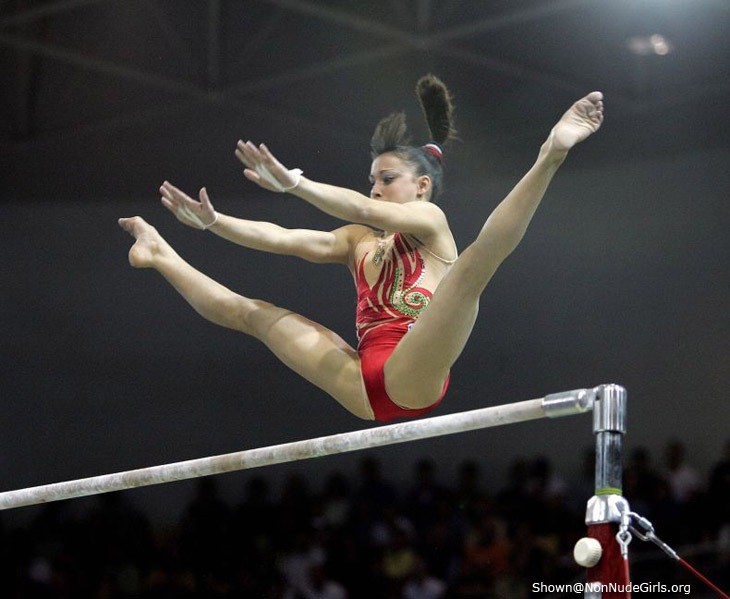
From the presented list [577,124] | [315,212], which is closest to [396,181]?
[577,124]

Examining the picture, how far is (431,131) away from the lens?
428 cm


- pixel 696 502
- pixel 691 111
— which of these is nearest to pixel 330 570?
pixel 696 502

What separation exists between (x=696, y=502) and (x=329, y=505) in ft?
9.29

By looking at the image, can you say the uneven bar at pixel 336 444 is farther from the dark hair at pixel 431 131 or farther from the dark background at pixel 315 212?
the dark background at pixel 315 212

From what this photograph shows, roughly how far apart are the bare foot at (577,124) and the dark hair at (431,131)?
964 mm

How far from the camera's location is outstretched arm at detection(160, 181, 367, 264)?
3852mm

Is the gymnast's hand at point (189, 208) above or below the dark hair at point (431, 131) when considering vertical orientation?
below

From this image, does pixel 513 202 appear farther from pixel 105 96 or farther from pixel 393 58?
pixel 105 96

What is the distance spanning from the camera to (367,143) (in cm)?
1009

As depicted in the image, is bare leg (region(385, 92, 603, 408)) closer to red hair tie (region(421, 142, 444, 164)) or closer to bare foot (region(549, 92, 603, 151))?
bare foot (region(549, 92, 603, 151))

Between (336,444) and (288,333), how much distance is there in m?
0.60

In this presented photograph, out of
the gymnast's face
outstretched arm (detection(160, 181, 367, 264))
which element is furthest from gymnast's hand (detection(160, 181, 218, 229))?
the gymnast's face

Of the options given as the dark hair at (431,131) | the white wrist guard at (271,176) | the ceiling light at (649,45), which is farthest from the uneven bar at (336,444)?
the ceiling light at (649,45)

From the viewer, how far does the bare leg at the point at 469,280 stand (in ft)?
10.2
